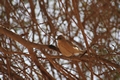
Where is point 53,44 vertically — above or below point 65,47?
above

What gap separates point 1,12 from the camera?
209 cm

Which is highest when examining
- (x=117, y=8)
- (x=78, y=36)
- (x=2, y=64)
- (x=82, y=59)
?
(x=117, y=8)

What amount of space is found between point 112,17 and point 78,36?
1.06 ft

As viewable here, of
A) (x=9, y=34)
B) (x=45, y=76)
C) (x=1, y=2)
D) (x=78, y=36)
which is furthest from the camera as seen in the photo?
(x=78, y=36)

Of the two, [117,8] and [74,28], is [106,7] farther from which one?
[74,28]

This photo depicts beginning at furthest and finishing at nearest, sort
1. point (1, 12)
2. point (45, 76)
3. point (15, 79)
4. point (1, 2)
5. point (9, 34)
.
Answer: point (1, 12) → point (1, 2) → point (15, 79) → point (45, 76) → point (9, 34)

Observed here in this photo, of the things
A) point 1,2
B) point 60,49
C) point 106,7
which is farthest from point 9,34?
point 106,7

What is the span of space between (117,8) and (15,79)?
3.57ft

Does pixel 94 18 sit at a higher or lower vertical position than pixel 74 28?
lower

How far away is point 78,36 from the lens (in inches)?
90.0

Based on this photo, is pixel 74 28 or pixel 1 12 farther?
pixel 74 28

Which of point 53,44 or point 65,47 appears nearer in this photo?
point 65,47

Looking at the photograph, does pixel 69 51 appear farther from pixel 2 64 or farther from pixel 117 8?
pixel 117 8

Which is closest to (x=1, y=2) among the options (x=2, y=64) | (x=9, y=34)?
(x=2, y=64)
